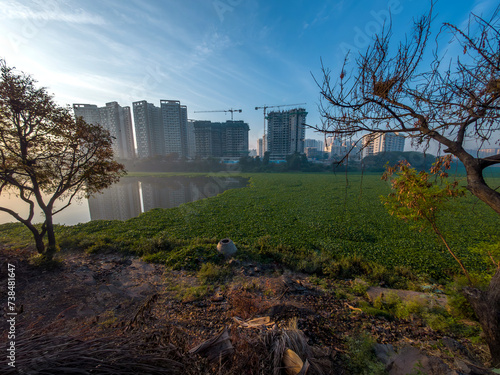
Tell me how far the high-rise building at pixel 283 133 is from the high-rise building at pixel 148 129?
42402 mm

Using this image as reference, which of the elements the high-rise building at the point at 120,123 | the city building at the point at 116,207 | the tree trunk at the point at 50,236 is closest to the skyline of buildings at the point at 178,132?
the high-rise building at the point at 120,123

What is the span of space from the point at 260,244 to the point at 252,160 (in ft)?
176

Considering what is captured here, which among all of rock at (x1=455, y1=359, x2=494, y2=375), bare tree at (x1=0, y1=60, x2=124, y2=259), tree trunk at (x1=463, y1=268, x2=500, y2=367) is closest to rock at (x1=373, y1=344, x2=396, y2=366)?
rock at (x1=455, y1=359, x2=494, y2=375)

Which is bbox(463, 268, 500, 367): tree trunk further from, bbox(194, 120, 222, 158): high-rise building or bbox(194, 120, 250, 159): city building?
bbox(194, 120, 222, 158): high-rise building

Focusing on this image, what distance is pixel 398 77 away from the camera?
2.55 metres

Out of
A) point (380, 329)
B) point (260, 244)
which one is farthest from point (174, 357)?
point (260, 244)

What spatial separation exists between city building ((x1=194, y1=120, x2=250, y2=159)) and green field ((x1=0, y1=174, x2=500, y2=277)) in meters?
63.4

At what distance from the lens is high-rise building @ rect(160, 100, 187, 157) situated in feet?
233

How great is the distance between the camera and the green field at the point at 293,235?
26.2 feet

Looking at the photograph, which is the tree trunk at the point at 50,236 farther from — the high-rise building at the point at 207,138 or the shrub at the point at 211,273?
the high-rise building at the point at 207,138

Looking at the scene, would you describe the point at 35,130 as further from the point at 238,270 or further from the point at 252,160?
the point at 252,160

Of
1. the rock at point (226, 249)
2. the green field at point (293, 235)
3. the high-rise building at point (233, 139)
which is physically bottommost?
the green field at point (293, 235)

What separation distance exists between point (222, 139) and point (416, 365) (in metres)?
82.8

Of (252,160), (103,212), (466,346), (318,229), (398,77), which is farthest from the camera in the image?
(252,160)
